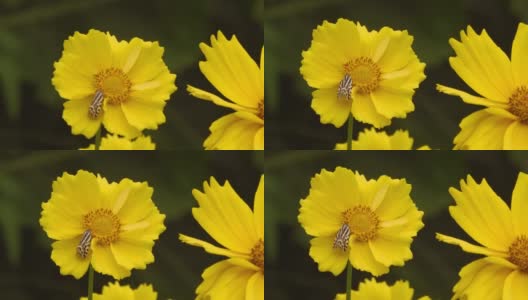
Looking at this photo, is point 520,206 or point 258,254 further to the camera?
point 258,254

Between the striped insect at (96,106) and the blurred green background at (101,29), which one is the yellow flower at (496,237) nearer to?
the blurred green background at (101,29)

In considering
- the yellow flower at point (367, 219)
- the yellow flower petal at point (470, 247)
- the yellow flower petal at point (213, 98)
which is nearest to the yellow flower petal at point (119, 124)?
the yellow flower petal at point (213, 98)

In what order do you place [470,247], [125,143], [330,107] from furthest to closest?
1. [125,143]
2. [330,107]
3. [470,247]

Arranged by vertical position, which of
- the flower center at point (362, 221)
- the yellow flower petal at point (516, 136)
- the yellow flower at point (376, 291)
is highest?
the yellow flower petal at point (516, 136)

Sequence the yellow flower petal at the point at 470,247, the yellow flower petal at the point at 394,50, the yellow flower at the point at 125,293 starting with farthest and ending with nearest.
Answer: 1. the yellow flower at the point at 125,293
2. the yellow flower petal at the point at 394,50
3. the yellow flower petal at the point at 470,247

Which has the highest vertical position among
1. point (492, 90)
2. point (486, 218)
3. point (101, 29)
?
point (101, 29)

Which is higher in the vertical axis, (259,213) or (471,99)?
(471,99)

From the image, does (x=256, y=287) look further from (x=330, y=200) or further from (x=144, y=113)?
(x=144, y=113)

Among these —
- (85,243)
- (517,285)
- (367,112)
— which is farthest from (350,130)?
(85,243)
